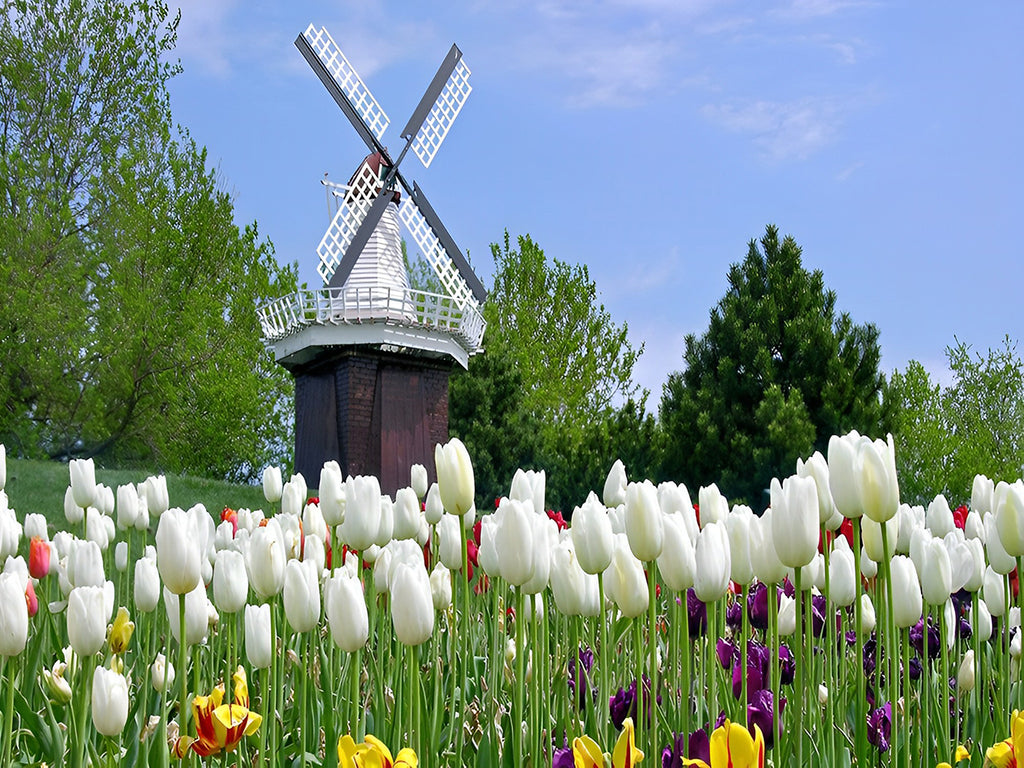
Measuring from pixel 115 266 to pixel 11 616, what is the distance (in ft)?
63.1

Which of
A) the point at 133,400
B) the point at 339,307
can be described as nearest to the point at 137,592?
the point at 339,307

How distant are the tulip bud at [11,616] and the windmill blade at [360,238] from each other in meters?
15.9

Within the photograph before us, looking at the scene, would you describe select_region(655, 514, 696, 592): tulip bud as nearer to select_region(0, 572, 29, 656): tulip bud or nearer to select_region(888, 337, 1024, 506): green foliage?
select_region(0, 572, 29, 656): tulip bud

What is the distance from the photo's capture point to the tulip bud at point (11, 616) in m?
1.94

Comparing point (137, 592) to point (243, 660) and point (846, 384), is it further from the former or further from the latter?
point (846, 384)

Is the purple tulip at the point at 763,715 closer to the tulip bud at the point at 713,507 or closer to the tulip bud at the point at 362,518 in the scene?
the tulip bud at the point at 713,507

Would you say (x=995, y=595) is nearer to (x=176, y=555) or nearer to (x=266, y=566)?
(x=266, y=566)

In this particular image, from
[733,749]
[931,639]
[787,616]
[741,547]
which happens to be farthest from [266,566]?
[931,639]

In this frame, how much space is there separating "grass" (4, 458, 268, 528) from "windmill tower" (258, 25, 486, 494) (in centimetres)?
152

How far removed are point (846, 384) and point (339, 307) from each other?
8.71 meters

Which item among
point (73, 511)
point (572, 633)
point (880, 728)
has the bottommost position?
point (880, 728)

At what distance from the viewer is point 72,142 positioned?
20797mm

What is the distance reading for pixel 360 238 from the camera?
18.2 m

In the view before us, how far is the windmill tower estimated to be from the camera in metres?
16.4
